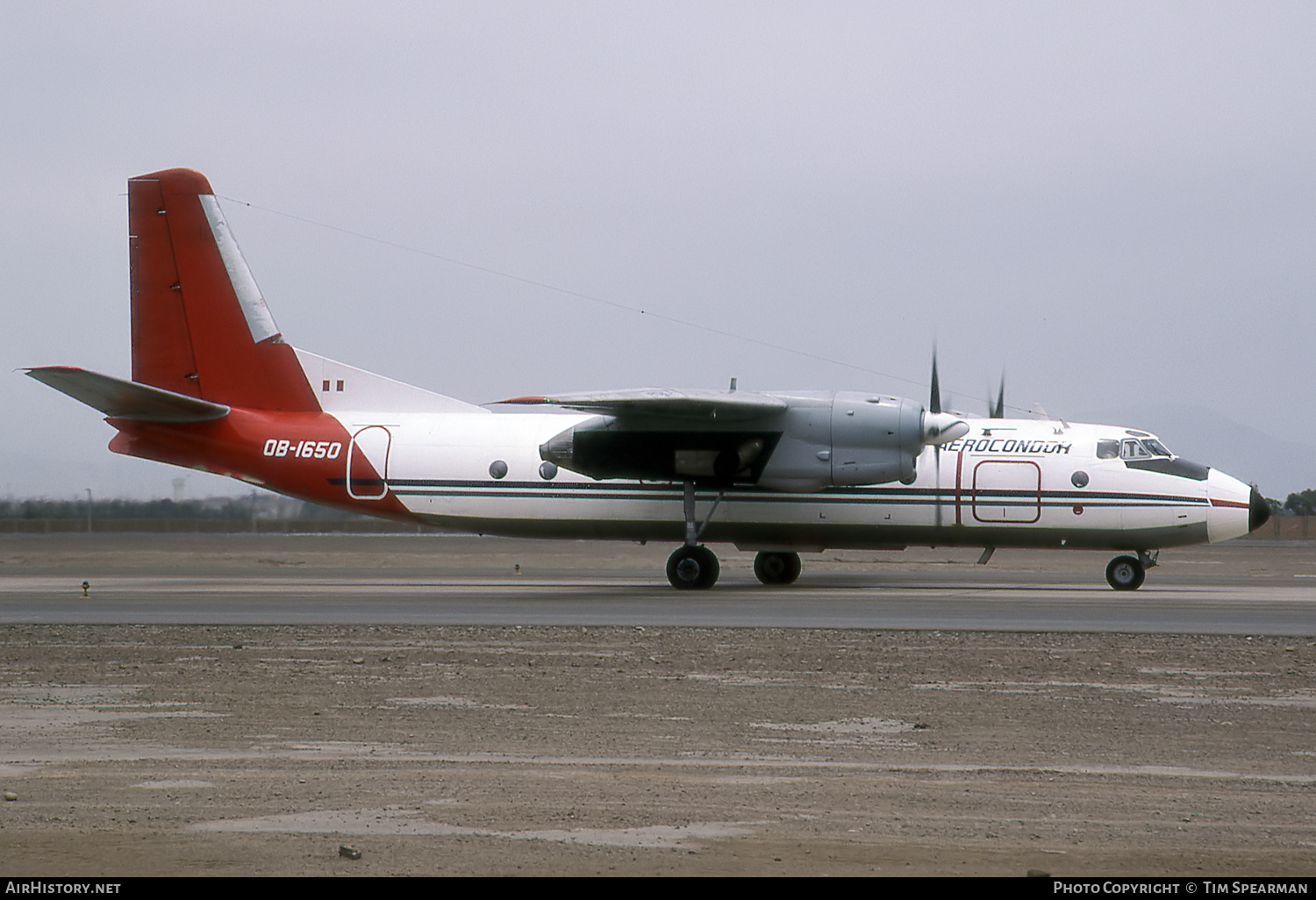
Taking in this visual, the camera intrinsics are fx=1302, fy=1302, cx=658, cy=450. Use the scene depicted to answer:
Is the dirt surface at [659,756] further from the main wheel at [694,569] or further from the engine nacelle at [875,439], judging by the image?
the main wheel at [694,569]

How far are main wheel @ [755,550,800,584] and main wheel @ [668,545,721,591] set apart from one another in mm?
2199

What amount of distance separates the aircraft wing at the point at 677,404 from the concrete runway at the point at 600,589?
3.16 m

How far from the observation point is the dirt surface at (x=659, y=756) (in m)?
5.68

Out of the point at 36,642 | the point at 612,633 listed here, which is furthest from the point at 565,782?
the point at 36,642

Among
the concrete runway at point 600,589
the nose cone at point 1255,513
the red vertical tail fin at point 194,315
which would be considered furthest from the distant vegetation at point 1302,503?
the red vertical tail fin at point 194,315

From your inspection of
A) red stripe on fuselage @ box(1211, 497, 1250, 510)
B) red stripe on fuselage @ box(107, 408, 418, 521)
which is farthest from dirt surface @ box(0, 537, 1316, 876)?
red stripe on fuselage @ box(107, 408, 418, 521)

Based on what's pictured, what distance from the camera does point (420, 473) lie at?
24844mm

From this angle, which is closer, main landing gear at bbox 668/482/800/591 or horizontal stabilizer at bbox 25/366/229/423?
horizontal stabilizer at bbox 25/366/229/423

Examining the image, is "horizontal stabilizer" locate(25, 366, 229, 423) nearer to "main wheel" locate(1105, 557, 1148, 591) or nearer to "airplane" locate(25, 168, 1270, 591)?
"airplane" locate(25, 168, 1270, 591)

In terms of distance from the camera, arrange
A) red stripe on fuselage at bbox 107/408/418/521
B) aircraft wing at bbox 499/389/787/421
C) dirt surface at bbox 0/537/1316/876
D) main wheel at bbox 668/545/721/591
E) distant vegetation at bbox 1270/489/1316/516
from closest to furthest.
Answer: dirt surface at bbox 0/537/1316/876, aircraft wing at bbox 499/389/787/421, main wheel at bbox 668/545/721/591, red stripe on fuselage at bbox 107/408/418/521, distant vegetation at bbox 1270/489/1316/516

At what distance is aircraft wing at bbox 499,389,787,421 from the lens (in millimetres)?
21750

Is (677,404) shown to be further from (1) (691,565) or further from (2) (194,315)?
(2) (194,315)

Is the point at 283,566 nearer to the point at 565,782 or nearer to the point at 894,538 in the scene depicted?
the point at 894,538
